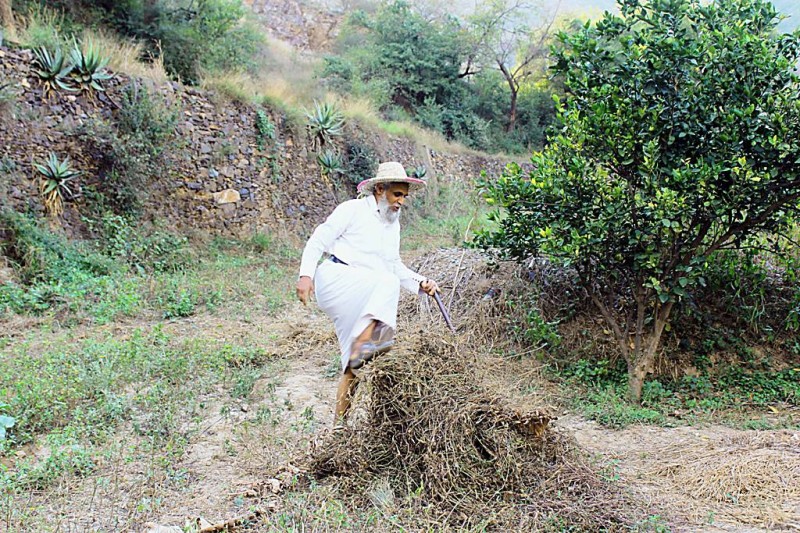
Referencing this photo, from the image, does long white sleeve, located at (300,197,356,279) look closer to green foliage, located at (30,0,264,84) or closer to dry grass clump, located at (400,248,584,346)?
dry grass clump, located at (400,248,584,346)

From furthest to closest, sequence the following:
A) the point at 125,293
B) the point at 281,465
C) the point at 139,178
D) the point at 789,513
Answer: the point at 139,178, the point at 125,293, the point at 281,465, the point at 789,513

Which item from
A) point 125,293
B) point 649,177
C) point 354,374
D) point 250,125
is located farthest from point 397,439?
point 250,125

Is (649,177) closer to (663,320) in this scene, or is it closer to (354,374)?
(663,320)

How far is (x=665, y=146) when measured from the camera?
17.0 ft

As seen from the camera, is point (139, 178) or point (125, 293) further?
point (139, 178)

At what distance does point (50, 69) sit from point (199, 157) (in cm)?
272

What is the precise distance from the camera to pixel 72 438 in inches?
143

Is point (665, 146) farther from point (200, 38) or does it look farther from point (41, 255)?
point (200, 38)

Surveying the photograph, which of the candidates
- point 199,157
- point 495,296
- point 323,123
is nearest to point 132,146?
point 199,157

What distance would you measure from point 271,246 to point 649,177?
789 cm

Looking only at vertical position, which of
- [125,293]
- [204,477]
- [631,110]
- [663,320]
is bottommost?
[125,293]

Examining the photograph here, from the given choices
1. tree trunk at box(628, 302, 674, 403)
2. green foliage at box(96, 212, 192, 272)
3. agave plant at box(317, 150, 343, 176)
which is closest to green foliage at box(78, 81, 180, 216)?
green foliage at box(96, 212, 192, 272)

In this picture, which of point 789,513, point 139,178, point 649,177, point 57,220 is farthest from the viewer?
point 139,178

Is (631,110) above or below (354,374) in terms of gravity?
above
